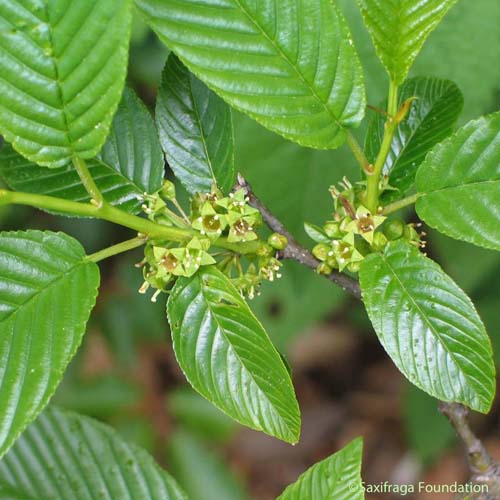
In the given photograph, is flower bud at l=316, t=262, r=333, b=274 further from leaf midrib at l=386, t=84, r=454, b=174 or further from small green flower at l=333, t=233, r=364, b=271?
leaf midrib at l=386, t=84, r=454, b=174

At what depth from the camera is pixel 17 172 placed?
1.27 meters

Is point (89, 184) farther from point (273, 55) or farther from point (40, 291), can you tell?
point (273, 55)

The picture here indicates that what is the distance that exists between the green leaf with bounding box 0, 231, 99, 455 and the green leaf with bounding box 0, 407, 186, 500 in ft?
1.81

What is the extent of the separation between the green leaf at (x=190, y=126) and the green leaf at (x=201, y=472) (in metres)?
1.74

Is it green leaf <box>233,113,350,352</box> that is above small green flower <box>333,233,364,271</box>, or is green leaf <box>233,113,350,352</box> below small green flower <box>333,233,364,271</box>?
below

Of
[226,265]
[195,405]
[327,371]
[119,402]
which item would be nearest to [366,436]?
[327,371]

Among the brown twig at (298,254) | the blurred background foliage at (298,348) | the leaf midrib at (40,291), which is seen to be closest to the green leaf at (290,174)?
the blurred background foliage at (298,348)

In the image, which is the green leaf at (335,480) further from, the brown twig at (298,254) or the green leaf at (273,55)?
the green leaf at (273,55)

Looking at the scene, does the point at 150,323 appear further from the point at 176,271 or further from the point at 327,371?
the point at 176,271

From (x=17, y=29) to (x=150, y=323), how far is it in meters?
2.00

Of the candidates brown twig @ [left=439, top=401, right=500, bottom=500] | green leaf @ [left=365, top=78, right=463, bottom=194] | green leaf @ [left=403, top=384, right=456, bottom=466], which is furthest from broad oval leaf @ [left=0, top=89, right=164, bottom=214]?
green leaf @ [left=403, top=384, right=456, bottom=466]

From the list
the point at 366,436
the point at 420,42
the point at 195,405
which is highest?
the point at 420,42

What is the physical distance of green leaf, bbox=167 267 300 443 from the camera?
1.11 m

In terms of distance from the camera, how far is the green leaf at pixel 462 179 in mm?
1093
